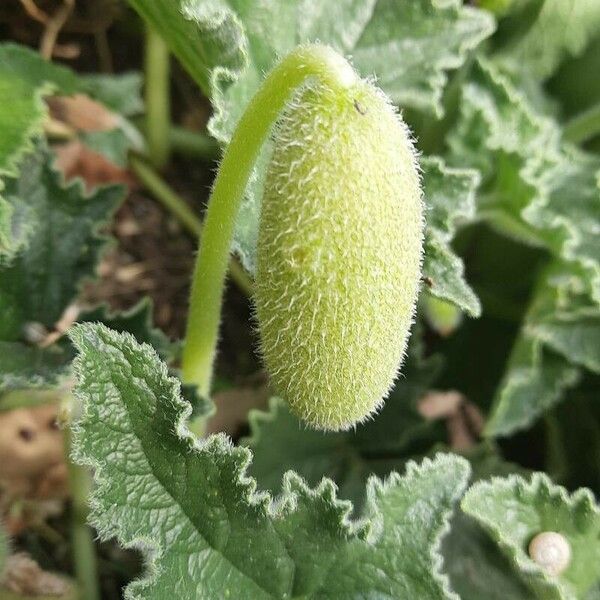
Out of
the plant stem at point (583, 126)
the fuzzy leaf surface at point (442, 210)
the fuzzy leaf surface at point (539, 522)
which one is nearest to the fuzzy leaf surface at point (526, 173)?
the plant stem at point (583, 126)

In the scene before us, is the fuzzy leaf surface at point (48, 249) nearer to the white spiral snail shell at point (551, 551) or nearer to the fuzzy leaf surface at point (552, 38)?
the white spiral snail shell at point (551, 551)

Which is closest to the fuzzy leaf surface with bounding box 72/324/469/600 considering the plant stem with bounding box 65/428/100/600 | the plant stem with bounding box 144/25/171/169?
the plant stem with bounding box 65/428/100/600

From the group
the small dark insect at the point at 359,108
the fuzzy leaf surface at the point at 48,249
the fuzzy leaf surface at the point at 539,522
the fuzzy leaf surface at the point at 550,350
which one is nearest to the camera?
the small dark insect at the point at 359,108

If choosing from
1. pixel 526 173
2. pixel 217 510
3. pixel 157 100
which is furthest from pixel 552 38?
pixel 217 510

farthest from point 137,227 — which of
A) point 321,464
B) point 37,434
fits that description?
point 321,464

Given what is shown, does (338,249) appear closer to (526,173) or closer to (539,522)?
(539,522)

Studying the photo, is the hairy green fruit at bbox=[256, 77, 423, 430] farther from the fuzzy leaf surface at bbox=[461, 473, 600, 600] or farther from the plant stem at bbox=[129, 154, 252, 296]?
the plant stem at bbox=[129, 154, 252, 296]
